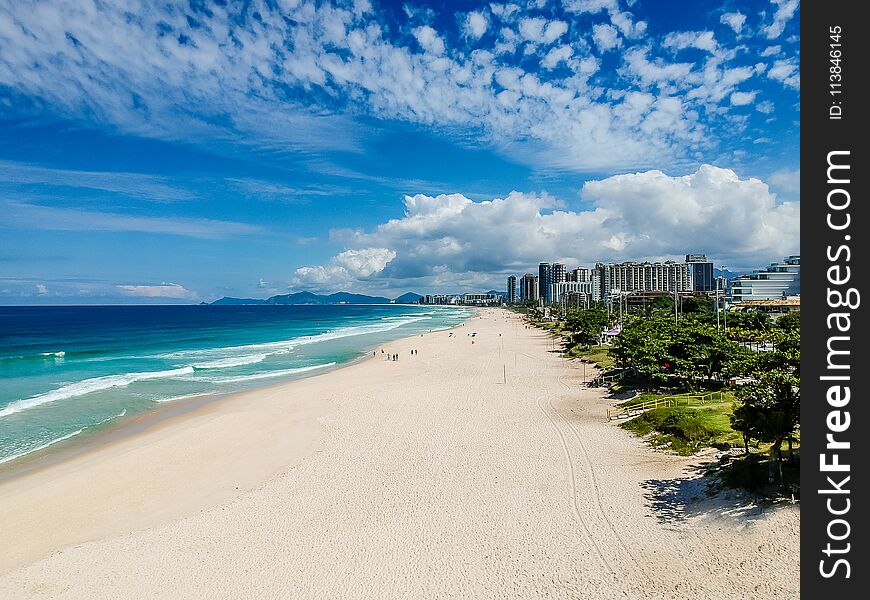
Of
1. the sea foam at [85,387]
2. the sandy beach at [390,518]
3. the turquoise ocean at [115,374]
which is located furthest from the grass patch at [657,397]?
the sea foam at [85,387]

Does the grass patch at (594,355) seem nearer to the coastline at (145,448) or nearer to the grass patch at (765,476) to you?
the coastline at (145,448)

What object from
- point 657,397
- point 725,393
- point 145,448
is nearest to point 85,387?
point 145,448

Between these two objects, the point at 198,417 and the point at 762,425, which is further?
the point at 198,417

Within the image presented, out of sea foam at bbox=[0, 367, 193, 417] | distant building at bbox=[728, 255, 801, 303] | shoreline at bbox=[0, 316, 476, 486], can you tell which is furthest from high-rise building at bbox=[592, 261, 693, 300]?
shoreline at bbox=[0, 316, 476, 486]

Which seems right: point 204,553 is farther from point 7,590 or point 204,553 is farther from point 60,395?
point 60,395

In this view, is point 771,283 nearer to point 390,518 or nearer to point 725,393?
point 725,393

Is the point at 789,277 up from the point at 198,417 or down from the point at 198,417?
up
